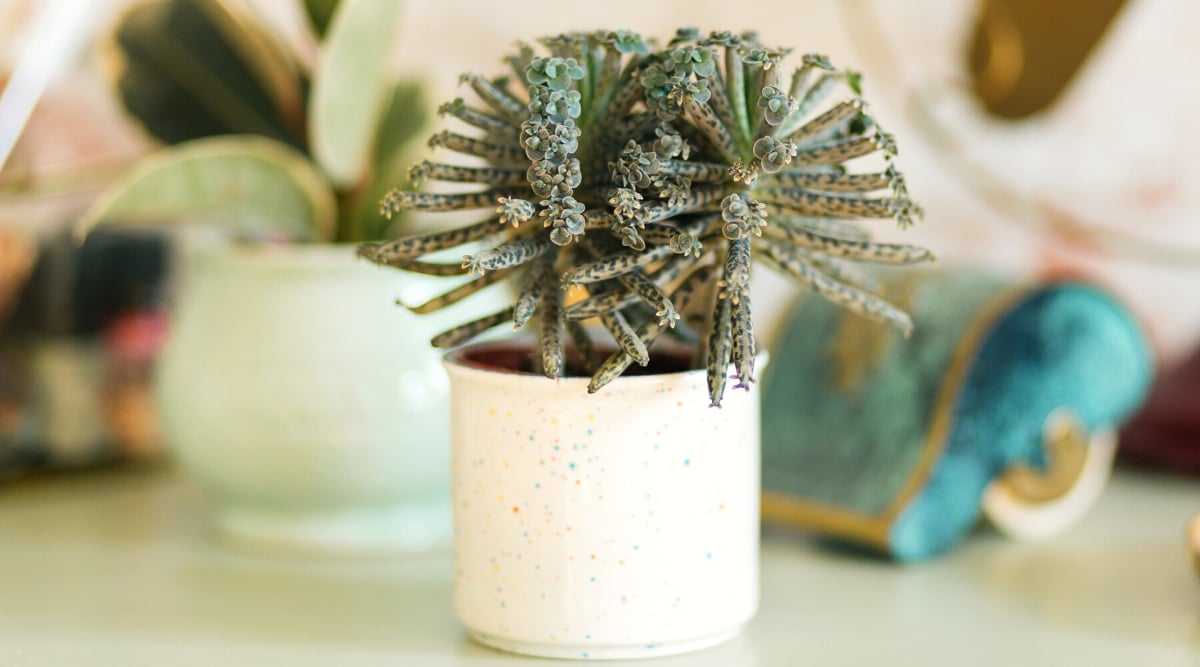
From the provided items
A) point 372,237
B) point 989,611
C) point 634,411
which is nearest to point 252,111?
point 372,237

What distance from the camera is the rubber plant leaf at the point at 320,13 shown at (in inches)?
24.8

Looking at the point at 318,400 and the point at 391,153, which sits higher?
the point at 391,153

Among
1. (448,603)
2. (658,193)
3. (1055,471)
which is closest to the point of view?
(658,193)

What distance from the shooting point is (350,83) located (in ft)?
1.95

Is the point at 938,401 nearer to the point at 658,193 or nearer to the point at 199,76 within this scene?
the point at 658,193

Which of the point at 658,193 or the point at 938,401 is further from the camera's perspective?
the point at 938,401

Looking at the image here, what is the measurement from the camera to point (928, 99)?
2.59 ft

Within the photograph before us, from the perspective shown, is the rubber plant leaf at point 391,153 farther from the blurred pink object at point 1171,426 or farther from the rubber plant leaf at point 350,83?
the blurred pink object at point 1171,426

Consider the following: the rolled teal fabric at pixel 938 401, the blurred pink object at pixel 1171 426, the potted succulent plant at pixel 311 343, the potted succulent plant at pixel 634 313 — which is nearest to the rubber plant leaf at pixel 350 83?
the potted succulent plant at pixel 311 343

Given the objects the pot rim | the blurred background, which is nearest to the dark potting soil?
the pot rim

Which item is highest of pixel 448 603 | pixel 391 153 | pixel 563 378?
pixel 391 153

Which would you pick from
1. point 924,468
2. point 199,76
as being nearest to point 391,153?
point 199,76

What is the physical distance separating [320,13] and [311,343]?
16 centimetres

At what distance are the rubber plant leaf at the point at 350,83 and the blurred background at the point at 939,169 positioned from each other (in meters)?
0.17
